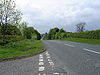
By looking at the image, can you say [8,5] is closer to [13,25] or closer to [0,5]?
[0,5]

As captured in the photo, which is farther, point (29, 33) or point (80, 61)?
point (29, 33)

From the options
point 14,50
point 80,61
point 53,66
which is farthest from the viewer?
point 14,50

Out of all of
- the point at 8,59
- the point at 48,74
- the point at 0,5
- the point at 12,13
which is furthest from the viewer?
the point at 12,13

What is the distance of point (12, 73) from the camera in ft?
14.5

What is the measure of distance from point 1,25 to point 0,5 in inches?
114

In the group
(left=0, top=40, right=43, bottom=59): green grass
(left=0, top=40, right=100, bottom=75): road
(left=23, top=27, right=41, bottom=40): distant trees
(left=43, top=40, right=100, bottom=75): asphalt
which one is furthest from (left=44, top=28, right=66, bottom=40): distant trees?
(left=0, top=40, right=100, bottom=75): road

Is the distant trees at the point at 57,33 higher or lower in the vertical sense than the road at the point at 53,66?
higher

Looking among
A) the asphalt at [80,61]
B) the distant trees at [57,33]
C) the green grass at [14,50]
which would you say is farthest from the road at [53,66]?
the distant trees at [57,33]

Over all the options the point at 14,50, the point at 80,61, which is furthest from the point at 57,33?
Answer: the point at 80,61

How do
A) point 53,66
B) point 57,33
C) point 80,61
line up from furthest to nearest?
point 57,33
point 80,61
point 53,66

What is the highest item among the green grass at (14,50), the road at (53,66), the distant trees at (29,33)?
Result: the distant trees at (29,33)

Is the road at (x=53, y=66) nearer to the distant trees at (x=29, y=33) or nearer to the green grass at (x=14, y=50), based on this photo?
the green grass at (x=14, y=50)

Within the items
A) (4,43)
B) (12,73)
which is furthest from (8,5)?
(12,73)

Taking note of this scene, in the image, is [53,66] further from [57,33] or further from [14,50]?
[57,33]
